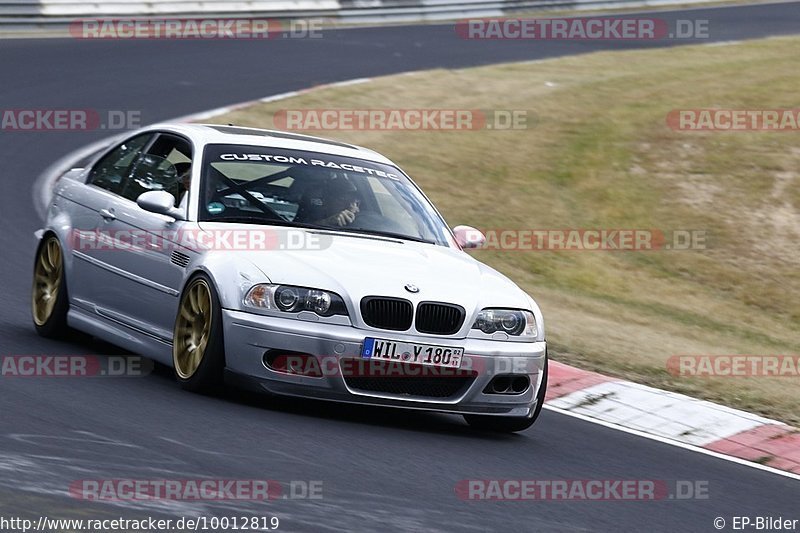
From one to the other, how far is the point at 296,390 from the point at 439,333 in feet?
2.54

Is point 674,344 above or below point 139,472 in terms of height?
below

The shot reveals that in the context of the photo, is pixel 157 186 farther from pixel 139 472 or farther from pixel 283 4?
pixel 283 4

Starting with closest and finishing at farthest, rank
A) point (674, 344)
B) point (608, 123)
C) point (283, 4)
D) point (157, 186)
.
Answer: point (157, 186) → point (674, 344) → point (608, 123) → point (283, 4)

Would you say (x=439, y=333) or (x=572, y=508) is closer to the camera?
(x=572, y=508)

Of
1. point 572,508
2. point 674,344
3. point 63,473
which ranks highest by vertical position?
point 63,473

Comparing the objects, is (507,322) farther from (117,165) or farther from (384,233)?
(117,165)

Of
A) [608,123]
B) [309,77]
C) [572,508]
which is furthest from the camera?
[309,77]

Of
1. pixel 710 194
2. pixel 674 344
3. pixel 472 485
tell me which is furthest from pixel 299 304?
pixel 710 194

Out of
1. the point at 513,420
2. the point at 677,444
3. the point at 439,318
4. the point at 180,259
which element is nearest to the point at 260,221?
the point at 180,259

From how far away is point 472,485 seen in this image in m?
6.39

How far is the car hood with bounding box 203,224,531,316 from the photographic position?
734cm

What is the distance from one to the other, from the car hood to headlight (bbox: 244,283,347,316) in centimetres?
4

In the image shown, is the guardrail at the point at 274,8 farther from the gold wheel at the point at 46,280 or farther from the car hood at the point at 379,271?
the car hood at the point at 379,271

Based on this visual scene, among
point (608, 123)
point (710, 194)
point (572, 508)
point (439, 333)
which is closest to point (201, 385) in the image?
point (439, 333)
